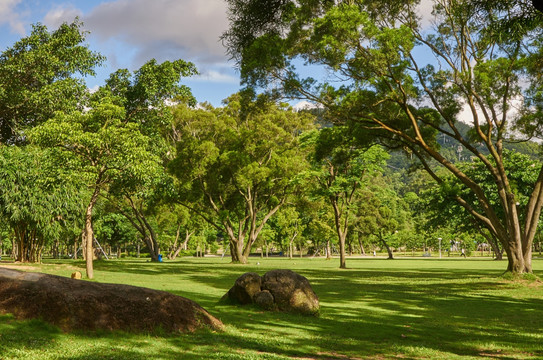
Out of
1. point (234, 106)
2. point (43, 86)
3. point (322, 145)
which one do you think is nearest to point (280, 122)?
point (234, 106)

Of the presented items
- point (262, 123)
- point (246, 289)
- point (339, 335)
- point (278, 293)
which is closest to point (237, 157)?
point (262, 123)

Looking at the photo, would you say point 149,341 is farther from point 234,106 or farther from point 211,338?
point 234,106

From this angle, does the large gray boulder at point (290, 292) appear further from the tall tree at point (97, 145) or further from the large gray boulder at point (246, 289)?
the tall tree at point (97, 145)

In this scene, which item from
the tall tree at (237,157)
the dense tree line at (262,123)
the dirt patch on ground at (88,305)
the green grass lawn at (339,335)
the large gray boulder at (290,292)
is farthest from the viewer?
the tall tree at (237,157)

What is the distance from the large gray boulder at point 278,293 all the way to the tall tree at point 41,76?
19.5m

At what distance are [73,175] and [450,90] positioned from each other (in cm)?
1898

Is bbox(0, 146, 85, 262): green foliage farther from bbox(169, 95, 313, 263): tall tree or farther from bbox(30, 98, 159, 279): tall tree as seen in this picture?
bbox(169, 95, 313, 263): tall tree

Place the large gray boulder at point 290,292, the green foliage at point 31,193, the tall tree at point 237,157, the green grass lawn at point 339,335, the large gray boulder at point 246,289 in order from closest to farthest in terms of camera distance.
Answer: the green grass lawn at point 339,335 < the large gray boulder at point 290,292 < the large gray boulder at point 246,289 < the green foliage at point 31,193 < the tall tree at point 237,157

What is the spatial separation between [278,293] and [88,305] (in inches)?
231

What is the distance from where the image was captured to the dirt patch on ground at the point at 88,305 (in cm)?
916

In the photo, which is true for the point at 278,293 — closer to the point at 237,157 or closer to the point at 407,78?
the point at 407,78

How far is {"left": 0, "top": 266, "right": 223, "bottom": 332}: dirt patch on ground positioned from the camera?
9.16m

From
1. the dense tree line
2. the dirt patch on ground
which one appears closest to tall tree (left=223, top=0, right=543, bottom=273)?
the dense tree line

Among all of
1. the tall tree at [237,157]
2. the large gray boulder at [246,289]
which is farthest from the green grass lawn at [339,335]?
the tall tree at [237,157]
